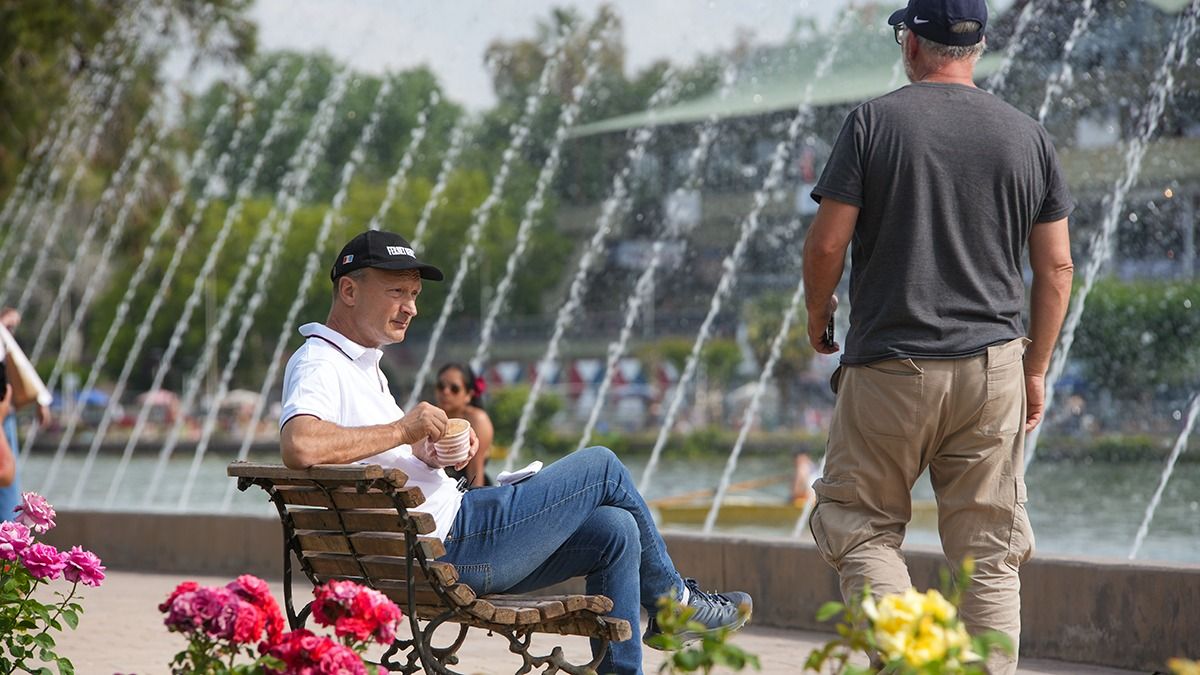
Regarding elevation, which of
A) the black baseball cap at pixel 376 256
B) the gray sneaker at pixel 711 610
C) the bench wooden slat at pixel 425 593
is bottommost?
the bench wooden slat at pixel 425 593

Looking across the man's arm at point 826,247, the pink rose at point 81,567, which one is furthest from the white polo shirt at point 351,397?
the man's arm at point 826,247

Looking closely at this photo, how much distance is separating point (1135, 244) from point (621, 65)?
3011 cm

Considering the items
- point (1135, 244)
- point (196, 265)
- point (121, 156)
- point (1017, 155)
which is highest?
point (1135, 244)

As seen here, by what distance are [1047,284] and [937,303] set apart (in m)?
0.35

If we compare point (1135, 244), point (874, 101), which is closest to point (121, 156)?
point (1135, 244)

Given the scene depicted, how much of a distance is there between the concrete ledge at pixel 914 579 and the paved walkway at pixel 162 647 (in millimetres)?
109

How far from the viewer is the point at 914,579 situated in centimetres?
703

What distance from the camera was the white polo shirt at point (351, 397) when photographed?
4684 millimetres

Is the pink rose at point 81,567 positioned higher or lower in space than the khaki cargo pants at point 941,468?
lower

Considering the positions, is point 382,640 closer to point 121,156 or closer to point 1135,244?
point 121,156

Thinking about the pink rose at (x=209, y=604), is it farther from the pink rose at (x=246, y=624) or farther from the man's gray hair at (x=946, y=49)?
the man's gray hair at (x=946, y=49)

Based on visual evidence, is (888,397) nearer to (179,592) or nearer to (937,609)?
(937,609)

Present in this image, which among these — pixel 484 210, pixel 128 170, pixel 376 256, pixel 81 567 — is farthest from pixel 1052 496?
pixel 81 567

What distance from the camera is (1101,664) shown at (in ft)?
20.8
